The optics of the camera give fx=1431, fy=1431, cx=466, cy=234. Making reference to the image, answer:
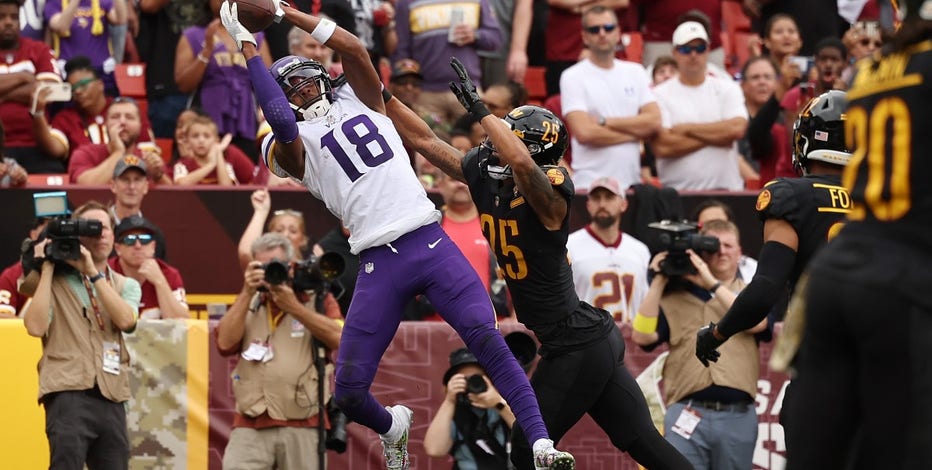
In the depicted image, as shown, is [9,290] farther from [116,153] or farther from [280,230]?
[116,153]

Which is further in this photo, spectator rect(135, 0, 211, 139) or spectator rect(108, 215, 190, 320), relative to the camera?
spectator rect(135, 0, 211, 139)

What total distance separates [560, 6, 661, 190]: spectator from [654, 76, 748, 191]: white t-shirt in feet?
0.89

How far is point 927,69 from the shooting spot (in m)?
4.19

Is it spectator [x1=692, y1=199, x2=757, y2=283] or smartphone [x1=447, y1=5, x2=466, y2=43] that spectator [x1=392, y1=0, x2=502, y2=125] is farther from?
spectator [x1=692, y1=199, x2=757, y2=283]

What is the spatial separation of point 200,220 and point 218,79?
178cm

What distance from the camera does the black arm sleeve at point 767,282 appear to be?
20.5 ft

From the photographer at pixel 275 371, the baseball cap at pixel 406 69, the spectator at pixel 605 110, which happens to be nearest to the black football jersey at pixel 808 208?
the photographer at pixel 275 371

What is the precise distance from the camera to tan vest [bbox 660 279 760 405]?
865 centimetres

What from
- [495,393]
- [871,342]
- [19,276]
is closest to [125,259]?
[19,276]

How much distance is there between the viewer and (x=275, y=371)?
29.3 feet

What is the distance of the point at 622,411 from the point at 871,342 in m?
3.00

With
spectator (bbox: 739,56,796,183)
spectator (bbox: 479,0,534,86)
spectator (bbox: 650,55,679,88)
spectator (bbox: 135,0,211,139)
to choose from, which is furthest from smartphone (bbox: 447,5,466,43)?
spectator (bbox: 739,56,796,183)

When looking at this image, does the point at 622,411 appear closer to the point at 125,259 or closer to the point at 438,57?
the point at 125,259

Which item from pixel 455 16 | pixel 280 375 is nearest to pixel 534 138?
pixel 280 375
